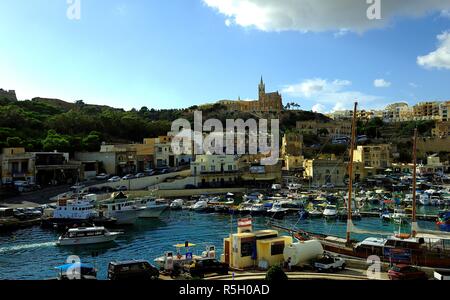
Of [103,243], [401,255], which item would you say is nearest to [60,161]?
[103,243]

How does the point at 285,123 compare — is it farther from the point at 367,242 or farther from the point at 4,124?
the point at 367,242

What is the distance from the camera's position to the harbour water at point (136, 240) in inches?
615

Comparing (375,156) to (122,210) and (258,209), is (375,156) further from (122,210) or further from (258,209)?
(122,210)

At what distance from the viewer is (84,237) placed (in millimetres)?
19312

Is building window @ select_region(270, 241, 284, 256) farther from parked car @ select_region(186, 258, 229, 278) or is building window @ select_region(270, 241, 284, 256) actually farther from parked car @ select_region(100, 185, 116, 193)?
parked car @ select_region(100, 185, 116, 193)

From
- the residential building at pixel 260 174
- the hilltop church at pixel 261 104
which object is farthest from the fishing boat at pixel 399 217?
the hilltop church at pixel 261 104

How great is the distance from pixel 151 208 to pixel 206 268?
1477 cm

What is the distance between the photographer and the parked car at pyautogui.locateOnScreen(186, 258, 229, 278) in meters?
11.4

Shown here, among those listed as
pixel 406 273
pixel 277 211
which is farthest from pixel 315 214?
pixel 406 273

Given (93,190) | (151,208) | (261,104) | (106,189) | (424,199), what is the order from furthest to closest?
1. (261,104)
2. (106,189)
3. (93,190)
4. (424,199)
5. (151,208)

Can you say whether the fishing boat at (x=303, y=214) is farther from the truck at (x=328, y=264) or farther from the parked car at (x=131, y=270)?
the parked car at (x=131, y=270)

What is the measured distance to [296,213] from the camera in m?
27.3
